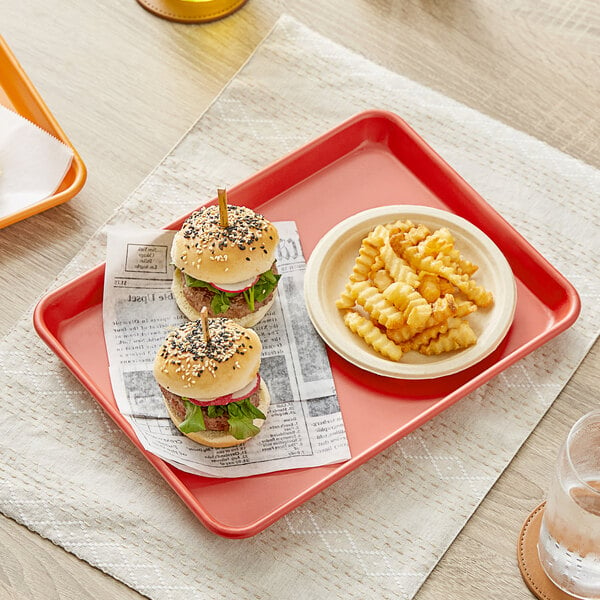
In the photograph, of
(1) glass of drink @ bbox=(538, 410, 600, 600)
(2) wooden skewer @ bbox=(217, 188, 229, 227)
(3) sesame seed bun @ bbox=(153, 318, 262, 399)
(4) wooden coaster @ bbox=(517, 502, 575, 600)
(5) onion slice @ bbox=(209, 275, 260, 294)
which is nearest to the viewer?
(1) glass of drink @ bbox=(538, 410, 600, 600)

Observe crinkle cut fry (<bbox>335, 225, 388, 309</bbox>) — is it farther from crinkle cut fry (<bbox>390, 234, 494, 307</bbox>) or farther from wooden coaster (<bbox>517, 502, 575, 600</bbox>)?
wooden coaster (<bbox>517, 502, 575, 600</bbox>)

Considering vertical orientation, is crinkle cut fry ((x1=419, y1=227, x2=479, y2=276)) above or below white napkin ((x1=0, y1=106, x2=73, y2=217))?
above

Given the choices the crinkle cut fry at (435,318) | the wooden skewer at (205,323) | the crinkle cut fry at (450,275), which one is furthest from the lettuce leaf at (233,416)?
the crinkle cut fry at (450,275)

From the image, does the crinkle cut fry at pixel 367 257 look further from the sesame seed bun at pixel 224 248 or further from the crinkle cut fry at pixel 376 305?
the sesame seed bun at pixel 224 248

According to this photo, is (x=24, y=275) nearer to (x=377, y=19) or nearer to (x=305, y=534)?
(x=305, y=534)

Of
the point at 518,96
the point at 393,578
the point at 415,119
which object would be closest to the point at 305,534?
the point at 393,578

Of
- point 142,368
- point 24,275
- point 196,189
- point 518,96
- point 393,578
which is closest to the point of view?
point 393,578

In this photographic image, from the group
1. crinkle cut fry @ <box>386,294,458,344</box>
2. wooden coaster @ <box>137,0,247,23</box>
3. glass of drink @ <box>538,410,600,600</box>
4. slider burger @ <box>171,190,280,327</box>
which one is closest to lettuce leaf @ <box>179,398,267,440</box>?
slider burger @ <box>171,190,280,327</box>

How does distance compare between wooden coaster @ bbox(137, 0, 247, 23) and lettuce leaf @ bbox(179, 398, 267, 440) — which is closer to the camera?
lettuce leaf @ bbox(179, 398, 267, 440)
